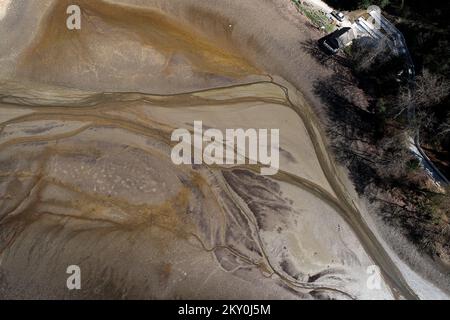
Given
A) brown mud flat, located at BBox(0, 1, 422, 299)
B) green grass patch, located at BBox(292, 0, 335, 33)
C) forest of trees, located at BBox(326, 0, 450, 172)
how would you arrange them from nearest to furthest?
1. brown mud flat, located at BBox(0, 1, 422, 299)
2. forest of trees, located at BBox(326, 0, 450, 172)
3. green grass patch, located at BBox(292, 0, 335, 33)

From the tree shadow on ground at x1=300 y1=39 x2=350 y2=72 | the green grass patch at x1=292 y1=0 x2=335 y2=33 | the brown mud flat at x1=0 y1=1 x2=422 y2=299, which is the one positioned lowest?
the brown mud flat at x1=0 y1=1 x2=422 y2=299

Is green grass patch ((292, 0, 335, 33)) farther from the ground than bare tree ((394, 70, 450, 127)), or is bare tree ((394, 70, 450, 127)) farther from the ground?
green grass patch ((292, 0, 335, 33))

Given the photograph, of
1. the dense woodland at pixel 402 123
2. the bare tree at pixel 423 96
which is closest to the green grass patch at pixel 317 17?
the dense woodland at pixel 402 123

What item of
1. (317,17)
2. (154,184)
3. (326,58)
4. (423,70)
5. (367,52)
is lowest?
(154,184)

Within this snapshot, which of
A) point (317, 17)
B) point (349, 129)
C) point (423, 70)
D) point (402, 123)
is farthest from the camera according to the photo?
point (317, 17)

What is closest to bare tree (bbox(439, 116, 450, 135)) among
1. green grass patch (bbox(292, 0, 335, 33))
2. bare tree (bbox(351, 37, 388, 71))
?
bare tree (bbox(351, 37, 388, 71))

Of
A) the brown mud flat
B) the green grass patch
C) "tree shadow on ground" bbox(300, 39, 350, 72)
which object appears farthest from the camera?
the green grass patch

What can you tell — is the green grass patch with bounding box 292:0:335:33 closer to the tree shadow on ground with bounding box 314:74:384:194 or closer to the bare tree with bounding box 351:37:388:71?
the bare tree with bounding box 351:37:388:71

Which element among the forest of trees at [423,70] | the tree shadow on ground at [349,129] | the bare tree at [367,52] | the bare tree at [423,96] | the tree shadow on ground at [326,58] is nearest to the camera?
the bare tree at [423,96]

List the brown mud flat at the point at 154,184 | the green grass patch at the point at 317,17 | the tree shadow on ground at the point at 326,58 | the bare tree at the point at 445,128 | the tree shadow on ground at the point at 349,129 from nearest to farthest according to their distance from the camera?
the brown mud flat at the point at 154,184, the bare tree at the point at 445,128, the tree shadow on ground at the point at 349,129, the tree shadow on ground at the point at 326,58, the green grass patch at the point at 317,17

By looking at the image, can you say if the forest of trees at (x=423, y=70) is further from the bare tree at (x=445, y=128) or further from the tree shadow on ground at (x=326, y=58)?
the tree shadow on ground at (x=326, y=58)

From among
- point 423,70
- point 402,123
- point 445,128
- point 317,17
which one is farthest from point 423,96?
point 317,17

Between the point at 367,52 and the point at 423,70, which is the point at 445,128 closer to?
the point at 423,70

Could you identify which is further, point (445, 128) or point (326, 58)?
point (326, 58)
